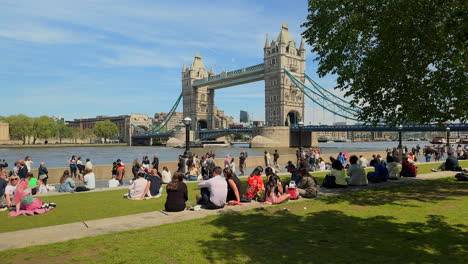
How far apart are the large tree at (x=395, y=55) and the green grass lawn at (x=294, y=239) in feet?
12.5

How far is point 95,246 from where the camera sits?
5602mm

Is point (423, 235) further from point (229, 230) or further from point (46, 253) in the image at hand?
point (46, 253)

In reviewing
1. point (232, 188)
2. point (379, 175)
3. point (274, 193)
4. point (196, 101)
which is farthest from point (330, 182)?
point (196, 101)

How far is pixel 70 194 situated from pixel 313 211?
8525mm

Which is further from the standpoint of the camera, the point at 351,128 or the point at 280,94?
the point at 280,94

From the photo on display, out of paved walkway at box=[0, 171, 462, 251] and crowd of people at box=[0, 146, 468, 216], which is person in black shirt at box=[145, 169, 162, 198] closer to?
crowd of people at box=[0, 146, 468, 216]

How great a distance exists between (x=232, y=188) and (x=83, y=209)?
4.11 m

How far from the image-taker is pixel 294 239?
19.6 ft

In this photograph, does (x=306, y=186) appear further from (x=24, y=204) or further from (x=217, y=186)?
(x=24, y=204)

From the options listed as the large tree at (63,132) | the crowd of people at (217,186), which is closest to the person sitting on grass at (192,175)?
the crowd of people at (217,186)

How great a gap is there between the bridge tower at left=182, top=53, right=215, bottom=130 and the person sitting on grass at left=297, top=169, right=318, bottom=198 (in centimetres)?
11224

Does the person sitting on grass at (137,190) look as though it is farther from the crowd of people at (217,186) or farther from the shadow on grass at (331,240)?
the shadow on grass at (331,240)

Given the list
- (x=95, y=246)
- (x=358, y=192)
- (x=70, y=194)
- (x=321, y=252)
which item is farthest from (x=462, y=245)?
(x=70, y=194)

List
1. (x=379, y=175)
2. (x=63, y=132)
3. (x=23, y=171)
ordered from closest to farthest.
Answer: (x=379, y=175), (x=23, y=171), (x=63, y=132)
